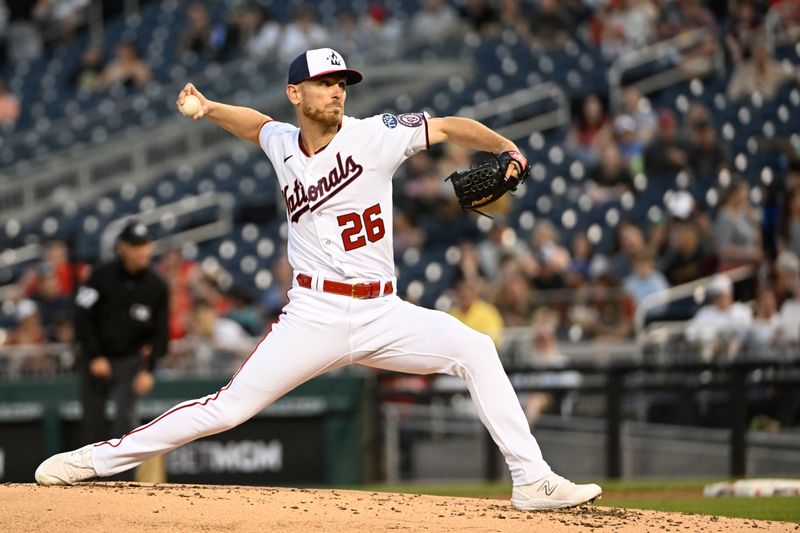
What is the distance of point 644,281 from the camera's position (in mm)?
11773

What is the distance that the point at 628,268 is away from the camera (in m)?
12.3

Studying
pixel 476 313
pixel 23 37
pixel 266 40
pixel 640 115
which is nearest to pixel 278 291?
pixel 476 313

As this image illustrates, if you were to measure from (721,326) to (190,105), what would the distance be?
6296mm

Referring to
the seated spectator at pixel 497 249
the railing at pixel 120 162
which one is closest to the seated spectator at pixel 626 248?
the seated spectator at pixel 497 249

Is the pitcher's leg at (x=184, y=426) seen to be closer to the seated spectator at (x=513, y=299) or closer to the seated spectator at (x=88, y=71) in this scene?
the seated spectator at (x=513, y=299)

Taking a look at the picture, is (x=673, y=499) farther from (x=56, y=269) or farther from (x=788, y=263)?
(x=56, y=269)

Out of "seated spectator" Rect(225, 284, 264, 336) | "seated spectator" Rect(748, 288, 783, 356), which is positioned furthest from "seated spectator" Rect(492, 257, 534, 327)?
"seated spectator" Rect(225, 284, 264, 336)

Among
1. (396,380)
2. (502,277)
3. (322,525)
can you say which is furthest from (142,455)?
(502,277)

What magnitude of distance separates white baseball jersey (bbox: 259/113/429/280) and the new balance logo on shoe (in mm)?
1062

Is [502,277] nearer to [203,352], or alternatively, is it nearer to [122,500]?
[203,352]

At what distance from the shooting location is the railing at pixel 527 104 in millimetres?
15602

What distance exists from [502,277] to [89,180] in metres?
8.23

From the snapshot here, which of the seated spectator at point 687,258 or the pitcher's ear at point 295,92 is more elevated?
the seated spectator at point 687,258

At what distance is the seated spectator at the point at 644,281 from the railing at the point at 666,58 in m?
3.38
